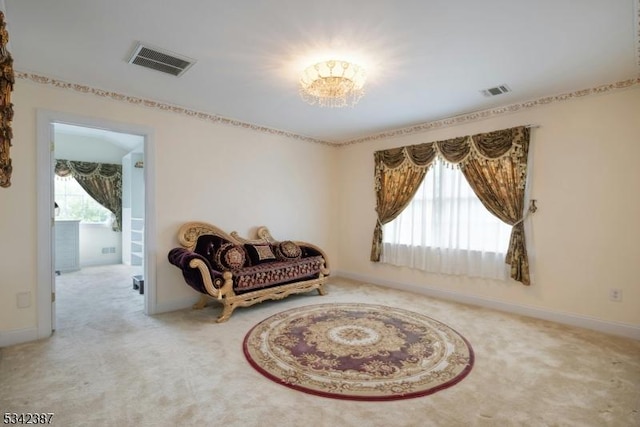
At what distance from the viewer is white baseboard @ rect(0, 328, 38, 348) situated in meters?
2.96

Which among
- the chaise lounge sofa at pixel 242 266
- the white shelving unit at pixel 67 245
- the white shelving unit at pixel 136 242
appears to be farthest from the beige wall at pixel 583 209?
the white shelving unit at pixel 67 245

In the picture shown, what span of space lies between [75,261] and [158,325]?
14.6 ft

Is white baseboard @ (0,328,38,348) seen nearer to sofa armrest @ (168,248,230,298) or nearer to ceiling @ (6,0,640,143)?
sofa armrest @ (168,248,230,298)

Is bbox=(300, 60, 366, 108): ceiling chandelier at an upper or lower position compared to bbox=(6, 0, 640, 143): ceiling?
lower

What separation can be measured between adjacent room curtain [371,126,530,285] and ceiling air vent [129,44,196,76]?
335 cm

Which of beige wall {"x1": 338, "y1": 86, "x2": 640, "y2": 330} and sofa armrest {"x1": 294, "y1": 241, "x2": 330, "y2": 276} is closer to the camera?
beige wall {"x1": 338, "y1": 86, "x2": 640, "y2": 330}

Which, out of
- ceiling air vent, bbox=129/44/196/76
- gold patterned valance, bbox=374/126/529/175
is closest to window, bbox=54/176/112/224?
ceiling air vent, bbox=129/44/196/76

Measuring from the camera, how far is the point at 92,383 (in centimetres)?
232

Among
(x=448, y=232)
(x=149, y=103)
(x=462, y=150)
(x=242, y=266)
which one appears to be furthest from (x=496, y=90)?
(x=149, y=103)

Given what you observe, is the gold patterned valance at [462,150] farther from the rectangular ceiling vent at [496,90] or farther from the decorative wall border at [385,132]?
the rectangular ceiling vent at [496,90]

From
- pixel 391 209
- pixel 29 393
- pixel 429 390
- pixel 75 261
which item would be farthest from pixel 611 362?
pixel 75 261

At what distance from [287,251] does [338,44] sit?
2895 mm

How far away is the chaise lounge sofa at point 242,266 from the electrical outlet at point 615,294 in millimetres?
3289

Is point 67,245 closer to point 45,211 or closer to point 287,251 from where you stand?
point 45,211
